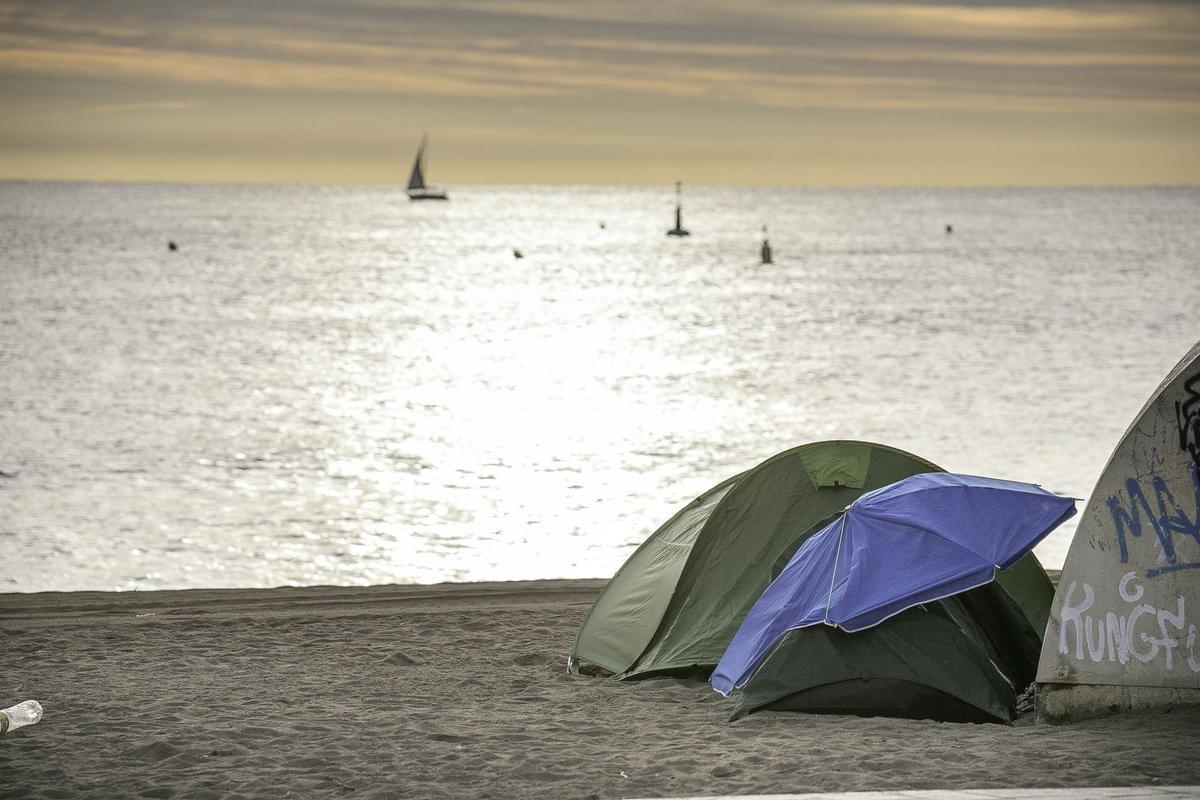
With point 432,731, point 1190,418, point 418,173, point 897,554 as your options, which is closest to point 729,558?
point 897,554

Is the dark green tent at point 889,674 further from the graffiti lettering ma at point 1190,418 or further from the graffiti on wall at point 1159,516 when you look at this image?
the graffiti lettering ma at point 1190,418

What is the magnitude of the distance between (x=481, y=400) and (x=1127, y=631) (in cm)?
2471

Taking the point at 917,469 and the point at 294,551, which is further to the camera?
the point at 294,551

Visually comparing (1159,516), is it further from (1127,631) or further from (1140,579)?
(1127,631)

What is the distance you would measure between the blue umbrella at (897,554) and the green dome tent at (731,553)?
0.58 m

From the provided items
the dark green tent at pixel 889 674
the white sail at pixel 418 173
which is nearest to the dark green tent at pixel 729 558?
the dark green tent at pixel 889 674

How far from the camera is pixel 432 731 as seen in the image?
8219 mm

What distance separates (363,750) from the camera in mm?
7793

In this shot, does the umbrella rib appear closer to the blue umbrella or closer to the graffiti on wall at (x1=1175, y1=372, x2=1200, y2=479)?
the blue umbrella

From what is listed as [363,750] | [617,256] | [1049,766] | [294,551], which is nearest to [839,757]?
[1049,766]

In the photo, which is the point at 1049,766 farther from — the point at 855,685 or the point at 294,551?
the point at 294,551

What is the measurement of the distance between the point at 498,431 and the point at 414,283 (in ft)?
180

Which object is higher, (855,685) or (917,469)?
(917,469)

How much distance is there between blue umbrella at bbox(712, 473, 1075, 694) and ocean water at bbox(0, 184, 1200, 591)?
274 inches
